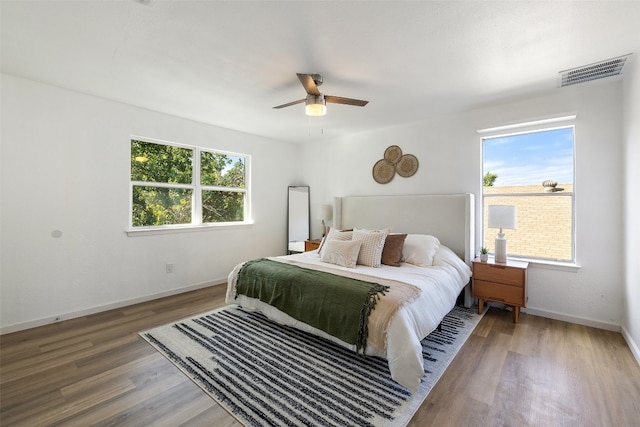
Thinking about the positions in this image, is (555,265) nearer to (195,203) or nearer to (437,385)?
(437,385)

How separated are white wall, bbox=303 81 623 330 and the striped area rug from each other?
3.75ft

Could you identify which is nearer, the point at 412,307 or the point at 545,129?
the point at 412,307

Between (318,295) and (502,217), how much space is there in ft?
7.61

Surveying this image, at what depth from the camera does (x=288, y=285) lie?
271cm

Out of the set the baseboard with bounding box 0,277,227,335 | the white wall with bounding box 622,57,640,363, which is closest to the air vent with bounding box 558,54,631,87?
the white wall with bounding box 622,57,640,363

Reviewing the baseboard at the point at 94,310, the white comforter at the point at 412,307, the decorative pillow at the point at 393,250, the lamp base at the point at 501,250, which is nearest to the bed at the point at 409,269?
the white comforter at the point at 412,307

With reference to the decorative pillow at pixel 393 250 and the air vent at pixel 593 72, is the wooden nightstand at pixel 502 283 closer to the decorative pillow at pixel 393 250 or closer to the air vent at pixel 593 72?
the decorative pillow at pixel 393 250

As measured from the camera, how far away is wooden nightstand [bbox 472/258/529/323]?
9.94 ft

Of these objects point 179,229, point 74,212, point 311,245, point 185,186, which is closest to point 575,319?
point 311,245

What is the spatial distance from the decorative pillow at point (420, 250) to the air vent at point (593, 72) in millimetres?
2100

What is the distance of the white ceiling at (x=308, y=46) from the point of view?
5.91 ft

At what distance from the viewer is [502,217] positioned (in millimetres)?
3168

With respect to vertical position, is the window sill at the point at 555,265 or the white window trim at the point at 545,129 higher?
the white window trim at the point at 545,129

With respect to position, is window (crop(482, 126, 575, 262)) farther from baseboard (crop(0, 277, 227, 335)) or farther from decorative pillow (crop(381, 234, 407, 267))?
baseboard (crop(0, 277, 227, 335))
